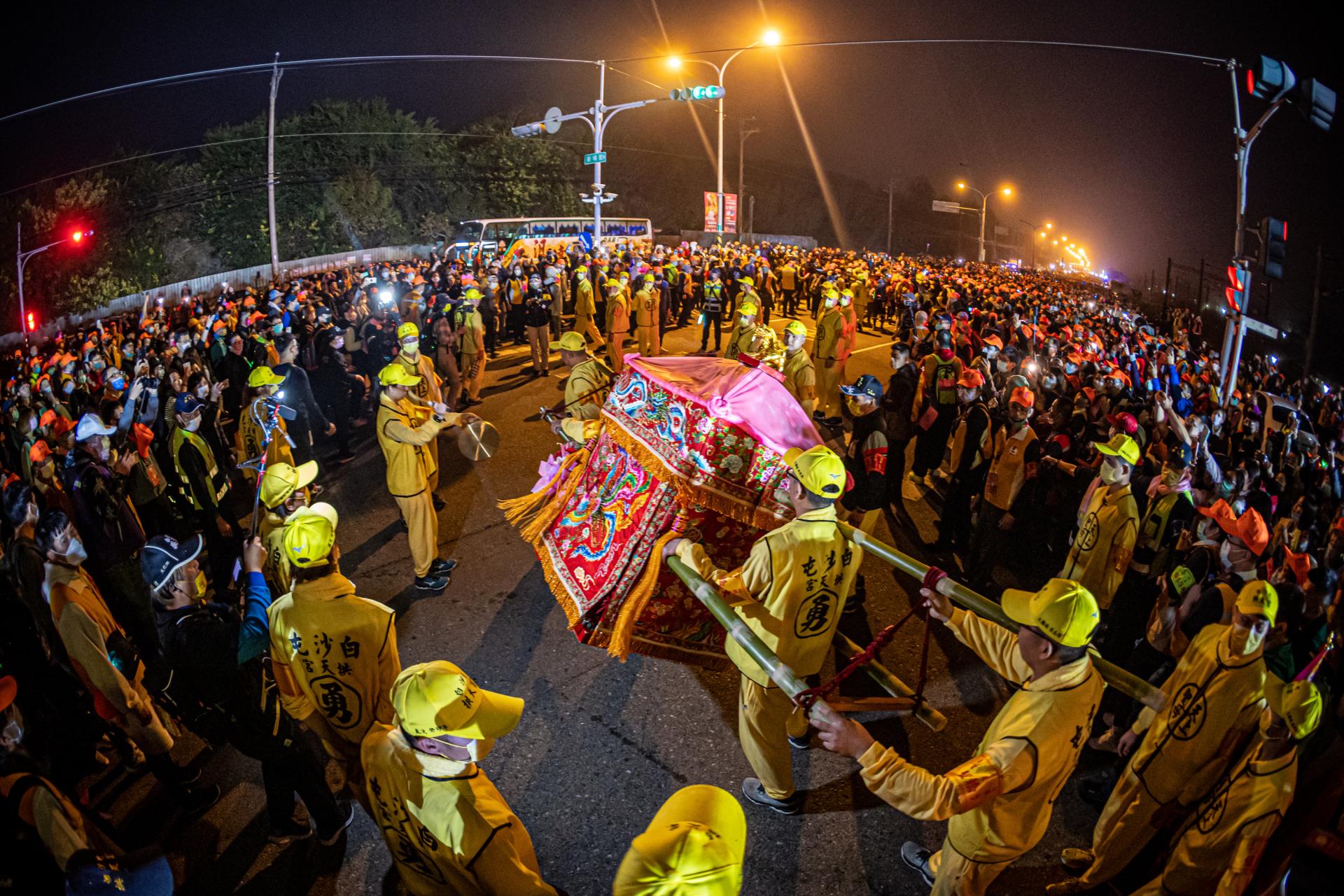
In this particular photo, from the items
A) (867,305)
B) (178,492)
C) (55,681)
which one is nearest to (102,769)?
(55,681)

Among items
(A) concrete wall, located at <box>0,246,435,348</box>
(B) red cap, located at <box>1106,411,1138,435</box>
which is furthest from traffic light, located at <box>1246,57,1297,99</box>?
(A) concrete wall, located at <box>0,246,435,348</box>

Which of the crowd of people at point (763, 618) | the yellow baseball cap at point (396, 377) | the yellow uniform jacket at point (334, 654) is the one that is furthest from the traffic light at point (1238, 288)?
the yellow uniform jacket at point (334, 654)

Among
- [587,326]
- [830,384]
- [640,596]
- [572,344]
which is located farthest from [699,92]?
[640,596]

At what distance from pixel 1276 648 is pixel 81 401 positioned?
508 inches

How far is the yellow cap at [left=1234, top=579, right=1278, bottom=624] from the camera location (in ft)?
11.3

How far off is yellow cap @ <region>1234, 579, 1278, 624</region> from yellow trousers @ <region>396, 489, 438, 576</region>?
6.06 m

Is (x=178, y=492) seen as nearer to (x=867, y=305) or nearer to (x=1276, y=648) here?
(x=1276, y=648)

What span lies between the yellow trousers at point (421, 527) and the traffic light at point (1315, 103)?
1199 centimetres

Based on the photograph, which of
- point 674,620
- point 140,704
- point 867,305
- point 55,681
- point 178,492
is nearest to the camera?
point 140,704

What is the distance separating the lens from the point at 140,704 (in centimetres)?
427

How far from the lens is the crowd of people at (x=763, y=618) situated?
2.87m

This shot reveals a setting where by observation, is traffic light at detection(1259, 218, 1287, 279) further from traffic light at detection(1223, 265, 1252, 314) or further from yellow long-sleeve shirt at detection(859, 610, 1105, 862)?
yellow long-sleeve shirt at detection(859, 610, 1105, 862)

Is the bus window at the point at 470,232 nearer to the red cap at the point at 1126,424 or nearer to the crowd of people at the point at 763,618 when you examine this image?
the crowd of people at the point at 763,618

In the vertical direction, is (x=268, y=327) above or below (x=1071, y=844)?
above
